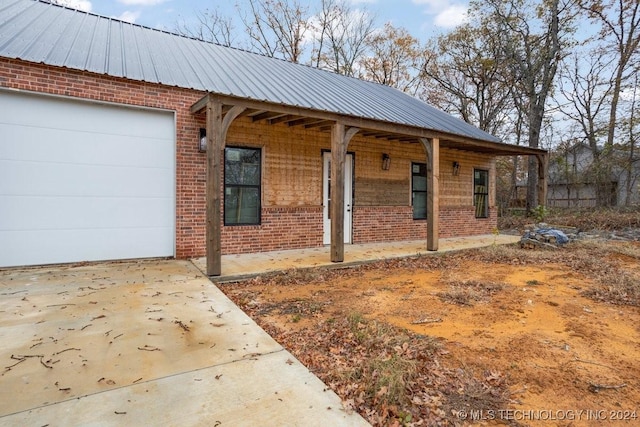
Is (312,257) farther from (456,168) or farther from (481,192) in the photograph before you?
(481,192)

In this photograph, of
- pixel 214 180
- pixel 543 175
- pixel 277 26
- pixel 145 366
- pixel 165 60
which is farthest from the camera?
pixel 277 26

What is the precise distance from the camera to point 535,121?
16.2 m

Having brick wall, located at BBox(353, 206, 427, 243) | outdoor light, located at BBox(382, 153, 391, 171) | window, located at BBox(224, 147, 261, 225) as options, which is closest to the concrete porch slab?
brick wall, located at BBox(353, 206, 427, 243)

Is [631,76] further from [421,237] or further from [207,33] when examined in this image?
[207,33]

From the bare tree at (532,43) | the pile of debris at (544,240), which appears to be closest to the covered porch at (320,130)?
the pile of debris at (544,240)

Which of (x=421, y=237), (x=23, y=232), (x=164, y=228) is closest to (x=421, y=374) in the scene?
(x=164, y=228)

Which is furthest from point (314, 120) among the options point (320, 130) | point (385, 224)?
point (385, 224)

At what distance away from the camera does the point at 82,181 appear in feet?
17.5

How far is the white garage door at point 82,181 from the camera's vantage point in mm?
4922

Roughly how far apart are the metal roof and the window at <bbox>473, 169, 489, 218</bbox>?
2635mm

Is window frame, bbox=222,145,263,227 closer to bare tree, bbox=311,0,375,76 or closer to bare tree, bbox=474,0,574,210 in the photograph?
bare tree, bbox=311,0,375,76

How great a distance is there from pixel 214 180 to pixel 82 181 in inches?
89.9

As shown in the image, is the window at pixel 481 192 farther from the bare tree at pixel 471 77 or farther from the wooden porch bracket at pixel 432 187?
the bare tree at pixel 471 77

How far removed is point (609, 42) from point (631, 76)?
2.09 meters
